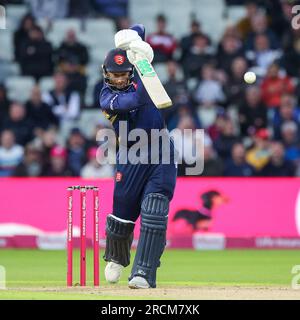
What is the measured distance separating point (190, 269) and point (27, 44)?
291 inches

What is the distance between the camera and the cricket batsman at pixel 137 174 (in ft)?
32.2

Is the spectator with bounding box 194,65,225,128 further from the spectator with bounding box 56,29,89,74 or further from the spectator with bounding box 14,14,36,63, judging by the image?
the spectator with bounding box 14,14,36,63

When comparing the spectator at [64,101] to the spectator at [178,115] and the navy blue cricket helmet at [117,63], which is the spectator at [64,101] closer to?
the spectator at [178,115]

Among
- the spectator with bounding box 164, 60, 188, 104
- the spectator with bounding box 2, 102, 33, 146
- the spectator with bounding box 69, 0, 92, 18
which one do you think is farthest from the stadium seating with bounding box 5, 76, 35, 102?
the spectator with bounding box 164, 60, 188, 104

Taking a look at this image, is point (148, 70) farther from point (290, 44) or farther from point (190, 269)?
point (290, 44)

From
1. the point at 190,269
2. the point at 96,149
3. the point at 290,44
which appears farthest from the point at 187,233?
the point at 290,44

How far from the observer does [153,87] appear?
9688mm

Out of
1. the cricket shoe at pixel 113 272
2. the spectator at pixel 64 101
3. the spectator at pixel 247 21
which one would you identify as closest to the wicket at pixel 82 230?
the cricket shoe at pixel 113 272

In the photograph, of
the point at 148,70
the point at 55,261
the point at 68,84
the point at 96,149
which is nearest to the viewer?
the point at 148,70

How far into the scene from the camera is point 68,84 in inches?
732

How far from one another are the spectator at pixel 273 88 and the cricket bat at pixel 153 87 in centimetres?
867

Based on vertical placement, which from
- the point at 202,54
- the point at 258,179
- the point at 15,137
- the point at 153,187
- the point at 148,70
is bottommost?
the point at 153,187

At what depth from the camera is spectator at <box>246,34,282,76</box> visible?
61.9 ft

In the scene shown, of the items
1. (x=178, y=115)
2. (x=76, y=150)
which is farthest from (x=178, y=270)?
(x=178, y=115)
